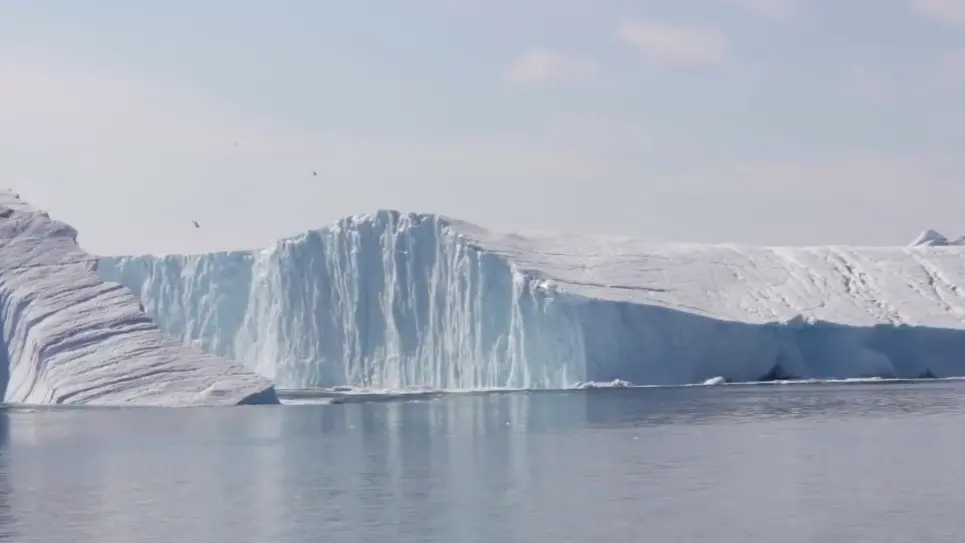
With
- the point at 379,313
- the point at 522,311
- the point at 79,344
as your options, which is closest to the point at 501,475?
the point at 79,344

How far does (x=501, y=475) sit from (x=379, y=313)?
21.7m

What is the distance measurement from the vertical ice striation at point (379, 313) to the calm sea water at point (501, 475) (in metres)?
7.41

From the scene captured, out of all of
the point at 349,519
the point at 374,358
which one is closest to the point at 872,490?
the point at 349,519

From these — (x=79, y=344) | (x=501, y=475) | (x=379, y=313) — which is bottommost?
(x=501, y=475)

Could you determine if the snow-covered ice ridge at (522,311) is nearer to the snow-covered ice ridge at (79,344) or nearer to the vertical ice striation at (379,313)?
the vertical ice striation at (379,313)

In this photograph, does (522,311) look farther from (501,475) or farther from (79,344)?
(501,475)

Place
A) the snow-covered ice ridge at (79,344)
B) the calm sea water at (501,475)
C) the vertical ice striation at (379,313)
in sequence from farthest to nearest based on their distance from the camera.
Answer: the vertical ice striation at (379,313) → the snow-covered ice ridge at (79,344) → the calm sea water at (501,475)

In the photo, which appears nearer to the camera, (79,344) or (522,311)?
(79,344)

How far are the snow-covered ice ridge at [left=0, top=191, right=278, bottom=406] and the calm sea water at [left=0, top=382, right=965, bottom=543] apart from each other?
2.20 ft

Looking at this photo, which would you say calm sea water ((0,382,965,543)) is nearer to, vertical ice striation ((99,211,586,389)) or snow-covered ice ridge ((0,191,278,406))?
snow-covered ice ridge ((0,191,278,406))

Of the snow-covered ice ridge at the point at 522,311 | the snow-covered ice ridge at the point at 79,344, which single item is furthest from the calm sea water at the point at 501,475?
the snow-covered ice ridge at the point at 522,311

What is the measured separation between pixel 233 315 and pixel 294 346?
2.81 metres

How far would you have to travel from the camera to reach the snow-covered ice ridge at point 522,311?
37.3m

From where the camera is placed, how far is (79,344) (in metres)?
30.6
